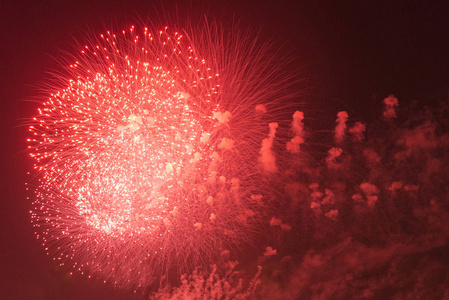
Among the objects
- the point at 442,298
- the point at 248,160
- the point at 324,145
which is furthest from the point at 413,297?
the point at 248,160

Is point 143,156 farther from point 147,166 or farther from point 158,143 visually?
point 158,143

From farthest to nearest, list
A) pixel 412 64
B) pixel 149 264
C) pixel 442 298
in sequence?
pixel 149 264 < pixel 412 64 < pixel 442 298

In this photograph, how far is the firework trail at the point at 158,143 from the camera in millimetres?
6250

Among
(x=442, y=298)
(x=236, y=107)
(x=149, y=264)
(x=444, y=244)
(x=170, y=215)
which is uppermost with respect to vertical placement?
(x=236, y=107)

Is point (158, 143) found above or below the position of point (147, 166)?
above

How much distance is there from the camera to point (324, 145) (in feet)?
23.2

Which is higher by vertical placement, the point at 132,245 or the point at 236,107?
the point at 236,107

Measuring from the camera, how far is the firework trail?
625 centimetres

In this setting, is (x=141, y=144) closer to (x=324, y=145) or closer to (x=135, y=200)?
(x=135, y=200)

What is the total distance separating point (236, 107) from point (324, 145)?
174 cm

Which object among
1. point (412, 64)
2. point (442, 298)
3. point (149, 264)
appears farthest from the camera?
point (149, 264)

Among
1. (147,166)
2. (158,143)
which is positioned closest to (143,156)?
(147,166)

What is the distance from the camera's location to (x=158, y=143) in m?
6.31

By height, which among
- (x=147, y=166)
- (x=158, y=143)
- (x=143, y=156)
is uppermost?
(x=158, y=143)
